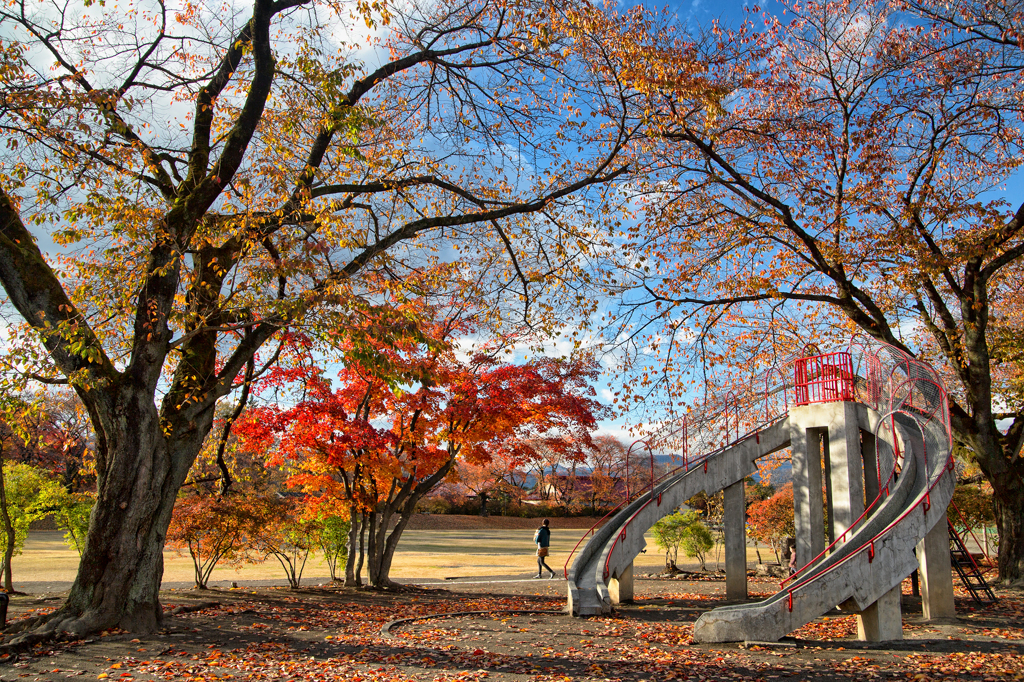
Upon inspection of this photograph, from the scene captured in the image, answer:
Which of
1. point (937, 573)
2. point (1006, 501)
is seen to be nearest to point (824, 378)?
point (937, 573)

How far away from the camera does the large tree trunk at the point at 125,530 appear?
8.70 metres

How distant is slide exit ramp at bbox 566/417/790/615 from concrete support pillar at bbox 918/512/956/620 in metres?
3.98

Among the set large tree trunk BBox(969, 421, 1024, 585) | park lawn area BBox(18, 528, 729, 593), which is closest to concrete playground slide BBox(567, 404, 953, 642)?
large tree trunk BBox(969, 421, 1024, 585)

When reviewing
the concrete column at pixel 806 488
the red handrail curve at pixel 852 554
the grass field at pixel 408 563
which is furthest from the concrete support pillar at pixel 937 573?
the grass field at pixel 408 563

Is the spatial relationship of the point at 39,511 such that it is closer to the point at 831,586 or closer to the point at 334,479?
the point at 334,479

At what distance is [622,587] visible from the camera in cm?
1399

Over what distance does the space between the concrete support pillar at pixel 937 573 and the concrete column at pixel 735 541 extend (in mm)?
4081

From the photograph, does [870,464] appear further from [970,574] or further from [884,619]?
[970,574]

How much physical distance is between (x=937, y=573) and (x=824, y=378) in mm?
4019

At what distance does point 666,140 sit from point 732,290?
380 centimetres

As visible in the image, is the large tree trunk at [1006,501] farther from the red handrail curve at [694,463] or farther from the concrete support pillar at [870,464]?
the red handrail curve at [694,463]

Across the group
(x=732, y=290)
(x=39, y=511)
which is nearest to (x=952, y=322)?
(x=732, y=290)

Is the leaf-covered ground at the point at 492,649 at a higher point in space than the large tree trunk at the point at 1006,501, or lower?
lower

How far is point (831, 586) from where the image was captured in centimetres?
840
